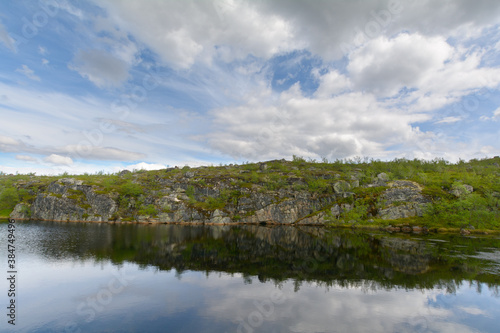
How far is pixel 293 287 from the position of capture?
35156mm

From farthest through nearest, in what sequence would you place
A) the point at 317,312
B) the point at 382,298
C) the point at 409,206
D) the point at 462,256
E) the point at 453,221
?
the point at 409,206 < the point at 453,221 < the point at 462,256 < the point at 382,298 < the point at 317,312

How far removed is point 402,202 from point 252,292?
139m

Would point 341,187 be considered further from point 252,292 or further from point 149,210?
point 252,292

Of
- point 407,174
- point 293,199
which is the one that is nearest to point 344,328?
point 293,199

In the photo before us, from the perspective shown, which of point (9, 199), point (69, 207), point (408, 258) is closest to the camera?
point (408, 258)

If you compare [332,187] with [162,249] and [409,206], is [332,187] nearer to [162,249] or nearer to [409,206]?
[409,206]

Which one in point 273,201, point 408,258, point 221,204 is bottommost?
point 408,258

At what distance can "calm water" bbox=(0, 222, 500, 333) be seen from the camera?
2445 cm

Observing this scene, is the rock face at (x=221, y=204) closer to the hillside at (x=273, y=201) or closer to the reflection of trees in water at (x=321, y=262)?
the hillside at (x=273, y=201)

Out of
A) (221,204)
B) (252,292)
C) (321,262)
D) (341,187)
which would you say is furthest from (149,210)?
(252,292)

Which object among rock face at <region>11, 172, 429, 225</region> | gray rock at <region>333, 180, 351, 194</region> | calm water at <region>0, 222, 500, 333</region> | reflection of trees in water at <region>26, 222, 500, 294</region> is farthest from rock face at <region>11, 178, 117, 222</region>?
gray rock at <region>333, 180, 351, 194</region>

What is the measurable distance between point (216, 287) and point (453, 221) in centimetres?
Answer: 13601

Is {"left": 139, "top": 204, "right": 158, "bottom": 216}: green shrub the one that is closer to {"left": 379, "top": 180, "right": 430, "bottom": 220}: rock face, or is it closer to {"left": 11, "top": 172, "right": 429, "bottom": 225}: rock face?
{"left": 11, "top": 172, "right": 429, "bottom": 225}: rock face

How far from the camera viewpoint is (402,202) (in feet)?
449
